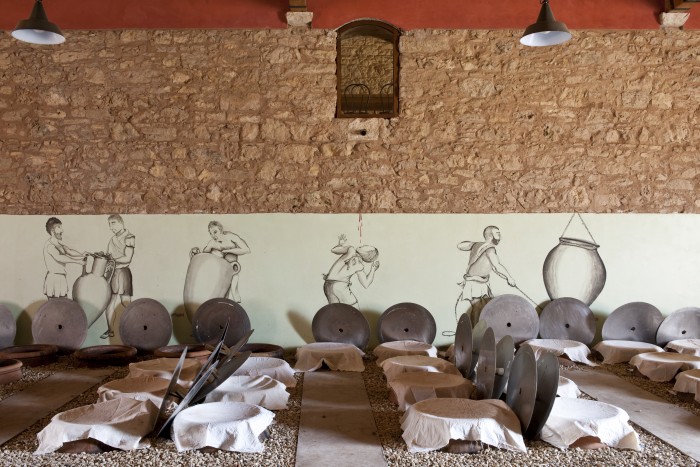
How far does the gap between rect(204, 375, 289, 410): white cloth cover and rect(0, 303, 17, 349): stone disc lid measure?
2.82 m

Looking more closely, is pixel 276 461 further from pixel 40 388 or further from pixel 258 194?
pixel 258 194

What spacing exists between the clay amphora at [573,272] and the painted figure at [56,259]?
4.40 m

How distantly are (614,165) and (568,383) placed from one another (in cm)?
280

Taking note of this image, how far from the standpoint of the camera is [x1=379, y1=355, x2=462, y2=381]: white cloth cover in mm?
4664

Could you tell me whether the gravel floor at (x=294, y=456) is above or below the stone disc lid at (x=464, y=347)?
below

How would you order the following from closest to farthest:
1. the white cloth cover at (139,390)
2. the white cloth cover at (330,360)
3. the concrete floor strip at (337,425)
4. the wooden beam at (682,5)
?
the concrete floor strip at (337,425) → the white cloth cover at (139,390) → the white cloth cover at (330,360) → the wooden beam at (682,5)

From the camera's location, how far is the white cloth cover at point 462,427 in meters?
3.38

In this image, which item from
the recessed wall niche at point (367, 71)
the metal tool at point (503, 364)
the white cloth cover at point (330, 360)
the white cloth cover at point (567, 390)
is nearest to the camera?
the metal tool at point (503, 364)

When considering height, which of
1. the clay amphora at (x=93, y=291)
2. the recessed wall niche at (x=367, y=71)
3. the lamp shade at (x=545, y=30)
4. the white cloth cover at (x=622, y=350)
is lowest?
the white cloth cover at (x=622, y=350)

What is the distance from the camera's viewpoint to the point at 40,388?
15.7 ft

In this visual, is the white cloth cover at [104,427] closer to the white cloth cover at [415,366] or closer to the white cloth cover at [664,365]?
the white cloth cover at [415,366]

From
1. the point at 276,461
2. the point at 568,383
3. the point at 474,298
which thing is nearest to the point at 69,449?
the point at 276,461

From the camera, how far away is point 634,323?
608 centimetres

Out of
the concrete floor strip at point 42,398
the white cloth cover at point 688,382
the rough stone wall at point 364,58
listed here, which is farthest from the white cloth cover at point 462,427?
the rough stone wall at point 364,58
